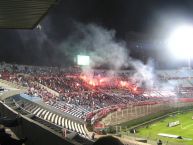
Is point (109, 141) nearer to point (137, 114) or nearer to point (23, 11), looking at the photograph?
point (23, 11)

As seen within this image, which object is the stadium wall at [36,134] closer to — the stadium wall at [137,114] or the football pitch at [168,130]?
the football pitch at [168,130]

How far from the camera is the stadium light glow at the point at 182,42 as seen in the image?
6698cm

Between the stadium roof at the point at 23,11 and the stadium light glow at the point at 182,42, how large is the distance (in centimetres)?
5454

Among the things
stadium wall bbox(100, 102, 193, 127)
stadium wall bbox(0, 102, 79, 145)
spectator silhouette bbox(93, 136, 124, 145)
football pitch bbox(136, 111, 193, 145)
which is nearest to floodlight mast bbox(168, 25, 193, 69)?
stadium wall bbox(100, 102, 193, 127)

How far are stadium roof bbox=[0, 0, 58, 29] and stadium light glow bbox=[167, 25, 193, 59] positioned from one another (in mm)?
54544

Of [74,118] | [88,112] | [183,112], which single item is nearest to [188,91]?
[183,112]

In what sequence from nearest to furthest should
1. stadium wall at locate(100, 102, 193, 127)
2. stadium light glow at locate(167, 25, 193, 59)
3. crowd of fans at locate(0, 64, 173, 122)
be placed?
1. crowd of fans at locate(0, 64, 173, 122)
2. stadium wall at locate(100, 102, 193, 127)
3. stadium light glow at locate(167, 25, 193, 59)

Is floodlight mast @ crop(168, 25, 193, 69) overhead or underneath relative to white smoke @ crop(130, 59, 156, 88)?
overhead

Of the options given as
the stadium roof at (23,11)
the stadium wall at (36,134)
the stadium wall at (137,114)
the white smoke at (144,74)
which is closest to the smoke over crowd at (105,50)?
the white smoke at (144,74)

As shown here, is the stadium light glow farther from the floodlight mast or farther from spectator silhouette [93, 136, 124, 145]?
spectator silhouette [93, 136, 124, 145]

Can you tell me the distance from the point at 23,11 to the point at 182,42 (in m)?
60.7

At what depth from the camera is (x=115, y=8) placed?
6600cm

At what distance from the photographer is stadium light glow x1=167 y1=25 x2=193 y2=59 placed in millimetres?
66981

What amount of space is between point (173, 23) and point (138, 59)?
12.1 m
